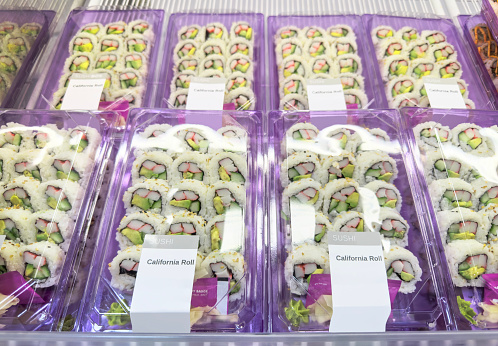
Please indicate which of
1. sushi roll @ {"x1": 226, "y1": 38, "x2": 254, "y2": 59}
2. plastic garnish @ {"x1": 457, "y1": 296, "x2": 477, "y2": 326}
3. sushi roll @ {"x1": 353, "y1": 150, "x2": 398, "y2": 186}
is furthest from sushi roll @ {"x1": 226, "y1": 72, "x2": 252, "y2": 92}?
plastic garnish @ {"x1": 457, "y1": 296, "x2": 477, "y2": 326}

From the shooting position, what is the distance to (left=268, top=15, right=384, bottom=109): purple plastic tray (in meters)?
2.72

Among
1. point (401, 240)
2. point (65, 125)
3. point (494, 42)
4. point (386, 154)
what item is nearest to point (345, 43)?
point (494, 42)

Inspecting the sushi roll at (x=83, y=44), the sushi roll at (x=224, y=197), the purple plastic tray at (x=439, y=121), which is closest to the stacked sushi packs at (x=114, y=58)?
the sushi roll at (x=83, y=44)

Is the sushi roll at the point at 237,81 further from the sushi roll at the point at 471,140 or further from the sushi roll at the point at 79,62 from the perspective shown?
the sushi roll at the point at 471,140

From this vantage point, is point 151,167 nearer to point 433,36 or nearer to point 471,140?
point 471,140

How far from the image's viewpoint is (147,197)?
6.28ft

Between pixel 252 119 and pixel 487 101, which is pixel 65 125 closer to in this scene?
pixel 252 119

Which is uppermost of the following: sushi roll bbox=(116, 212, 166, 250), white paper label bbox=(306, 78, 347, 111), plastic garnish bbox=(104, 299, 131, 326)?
white paper label bbox=(306, 78, 347, 111)

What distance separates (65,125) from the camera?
2.25 m

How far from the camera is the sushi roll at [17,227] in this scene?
1.80 m

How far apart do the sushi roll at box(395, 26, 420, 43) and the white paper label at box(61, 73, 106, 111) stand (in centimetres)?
205

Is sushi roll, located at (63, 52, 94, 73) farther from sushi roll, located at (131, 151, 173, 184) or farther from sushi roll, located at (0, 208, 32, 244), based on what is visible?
sushi roll, located at (0, 208, 32, 244)

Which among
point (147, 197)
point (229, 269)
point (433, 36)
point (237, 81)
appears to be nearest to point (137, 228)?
point (147, 197)

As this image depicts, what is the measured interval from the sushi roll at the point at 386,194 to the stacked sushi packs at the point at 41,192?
1.34 metres
